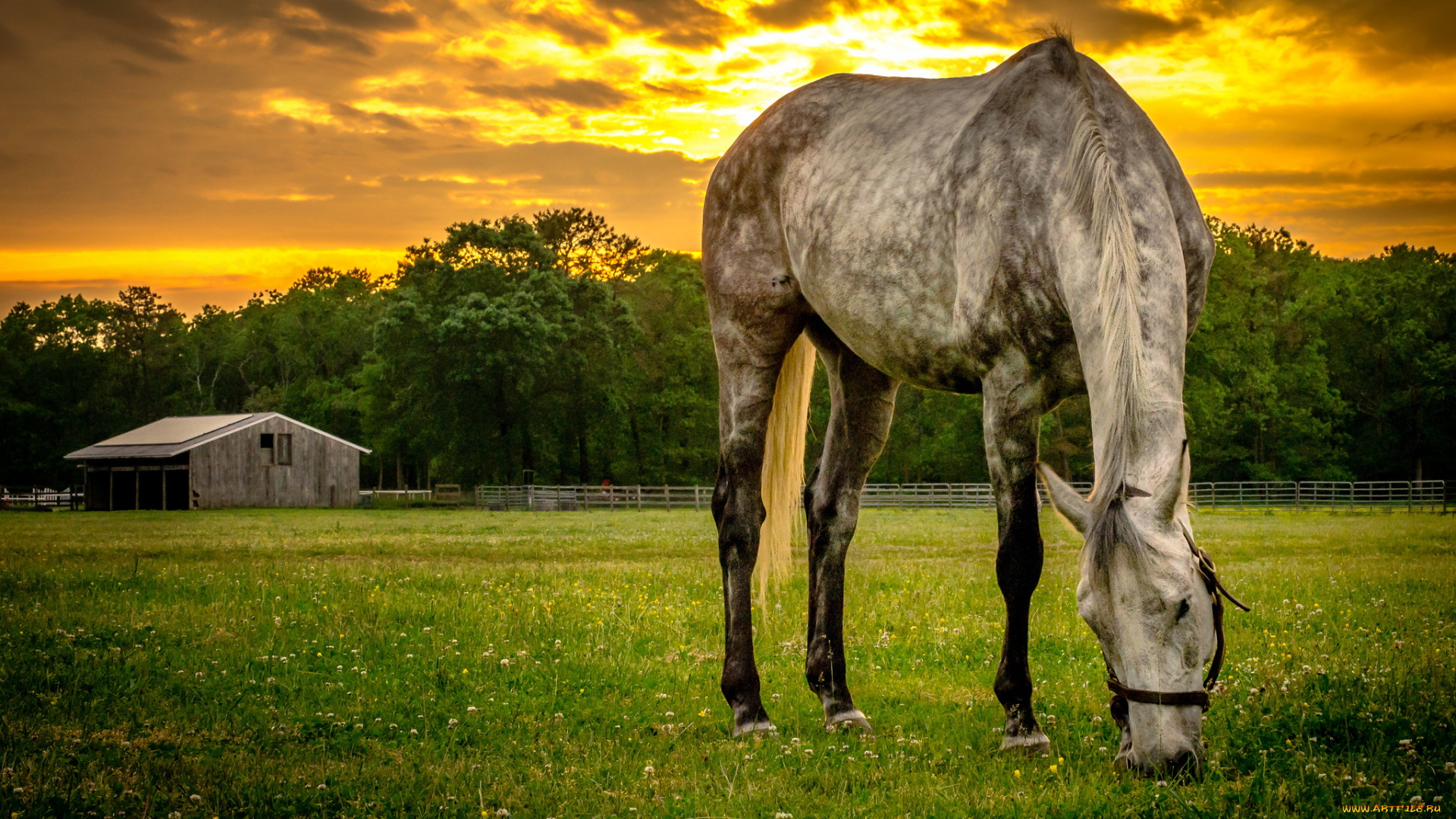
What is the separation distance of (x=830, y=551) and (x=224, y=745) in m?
3.27

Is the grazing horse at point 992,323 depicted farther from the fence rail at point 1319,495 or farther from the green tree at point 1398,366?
the green tree at point 1398,366

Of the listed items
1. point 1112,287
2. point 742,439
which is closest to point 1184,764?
point 1112,287

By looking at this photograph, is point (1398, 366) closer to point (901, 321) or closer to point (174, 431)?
point (901, 321)

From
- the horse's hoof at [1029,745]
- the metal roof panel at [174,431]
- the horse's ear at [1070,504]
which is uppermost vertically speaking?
the metal roof panel at [174,431]

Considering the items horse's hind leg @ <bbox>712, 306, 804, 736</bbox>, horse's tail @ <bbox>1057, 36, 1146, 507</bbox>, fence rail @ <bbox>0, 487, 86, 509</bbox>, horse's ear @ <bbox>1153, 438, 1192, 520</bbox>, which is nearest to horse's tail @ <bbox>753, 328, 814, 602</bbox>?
horse's hind leg @ <bbox>712, 306, 804, 736</bbox>

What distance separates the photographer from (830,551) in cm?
600

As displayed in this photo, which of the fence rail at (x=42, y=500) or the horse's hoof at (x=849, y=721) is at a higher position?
the horse's hoof at (x=849, y=721)

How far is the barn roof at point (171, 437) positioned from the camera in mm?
50219

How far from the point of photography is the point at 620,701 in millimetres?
6195

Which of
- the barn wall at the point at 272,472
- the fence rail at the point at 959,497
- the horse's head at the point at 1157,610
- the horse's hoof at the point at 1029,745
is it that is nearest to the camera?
the horse's head at the point at 1157,610

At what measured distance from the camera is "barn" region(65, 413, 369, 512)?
165 ft

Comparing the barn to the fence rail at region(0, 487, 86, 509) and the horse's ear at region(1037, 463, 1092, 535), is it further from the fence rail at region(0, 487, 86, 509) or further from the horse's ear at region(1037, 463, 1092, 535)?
the horse's ear at region(1037, 463, 1092, 535)

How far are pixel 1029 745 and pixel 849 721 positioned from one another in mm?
1114

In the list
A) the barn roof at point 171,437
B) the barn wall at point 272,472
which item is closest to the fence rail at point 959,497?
the barn wall at point 272,472
